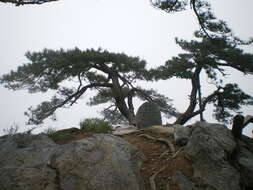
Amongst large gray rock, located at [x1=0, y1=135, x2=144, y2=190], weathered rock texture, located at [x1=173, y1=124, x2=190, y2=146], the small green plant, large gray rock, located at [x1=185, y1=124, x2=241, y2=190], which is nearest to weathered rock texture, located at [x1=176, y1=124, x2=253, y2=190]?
large gray rock, located at [x1=185, y1=124, x2=241, y2=190]

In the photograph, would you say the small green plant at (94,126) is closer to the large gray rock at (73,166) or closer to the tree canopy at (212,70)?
the large gray rock at (73,166)

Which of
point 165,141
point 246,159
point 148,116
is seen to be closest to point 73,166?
point 165,141

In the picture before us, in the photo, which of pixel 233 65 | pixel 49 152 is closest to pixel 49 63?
pixel 49 152

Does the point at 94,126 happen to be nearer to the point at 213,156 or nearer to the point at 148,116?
the point at 148,116

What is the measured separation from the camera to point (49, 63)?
48.5 ft

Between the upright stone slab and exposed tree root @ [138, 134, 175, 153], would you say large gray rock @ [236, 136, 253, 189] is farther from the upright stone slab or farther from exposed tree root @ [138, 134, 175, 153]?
the upright stone slab

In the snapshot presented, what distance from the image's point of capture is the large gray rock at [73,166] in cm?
509

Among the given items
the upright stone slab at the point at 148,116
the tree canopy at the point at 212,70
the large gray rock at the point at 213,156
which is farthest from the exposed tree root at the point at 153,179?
the tree canopy at the point at 212,70

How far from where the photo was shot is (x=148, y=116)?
1082 centimetres

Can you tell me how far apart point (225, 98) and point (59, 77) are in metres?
9.85

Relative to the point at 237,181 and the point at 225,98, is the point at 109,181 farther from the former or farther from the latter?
the point at 225,98

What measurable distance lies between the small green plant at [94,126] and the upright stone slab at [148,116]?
229 centimetres

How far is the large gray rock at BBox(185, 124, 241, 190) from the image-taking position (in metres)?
5.83

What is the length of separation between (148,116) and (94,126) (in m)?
3.10
